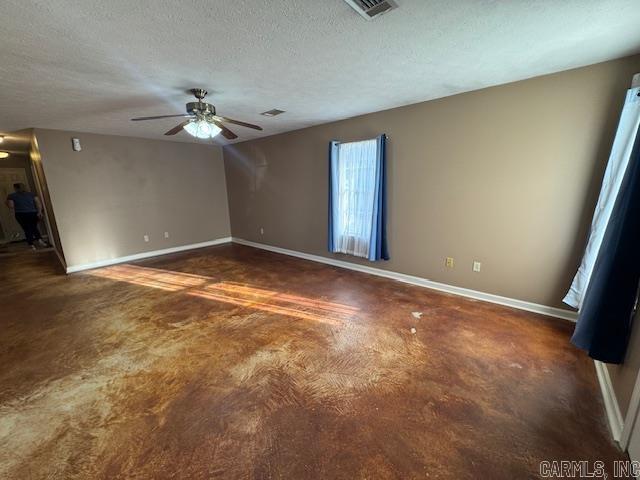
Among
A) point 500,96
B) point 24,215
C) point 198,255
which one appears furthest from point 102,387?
point 24,215

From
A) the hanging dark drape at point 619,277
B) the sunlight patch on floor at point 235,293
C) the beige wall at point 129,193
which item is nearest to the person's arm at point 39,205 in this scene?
the beige wall at point 129,193

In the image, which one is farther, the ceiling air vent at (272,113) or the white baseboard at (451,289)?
the ceiling air vent at (272,113)

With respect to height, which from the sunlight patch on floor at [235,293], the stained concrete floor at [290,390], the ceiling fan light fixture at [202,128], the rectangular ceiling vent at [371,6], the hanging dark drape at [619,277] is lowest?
the stained concrete floor at [290,390]

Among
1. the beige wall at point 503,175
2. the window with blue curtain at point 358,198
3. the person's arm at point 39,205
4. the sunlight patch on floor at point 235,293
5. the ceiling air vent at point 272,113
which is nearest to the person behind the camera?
the beige wall at point 503,175

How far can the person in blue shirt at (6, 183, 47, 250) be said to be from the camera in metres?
5.41

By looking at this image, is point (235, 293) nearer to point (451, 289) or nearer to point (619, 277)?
point (451, 289)

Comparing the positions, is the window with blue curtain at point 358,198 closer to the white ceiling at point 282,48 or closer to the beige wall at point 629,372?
the white ceiling at point 282,48

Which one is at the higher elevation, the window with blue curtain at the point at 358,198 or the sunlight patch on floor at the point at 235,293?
the window with blue curtain at the point at 358,198

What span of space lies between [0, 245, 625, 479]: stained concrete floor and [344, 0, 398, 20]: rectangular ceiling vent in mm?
2317

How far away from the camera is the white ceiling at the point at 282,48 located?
4.79 feet

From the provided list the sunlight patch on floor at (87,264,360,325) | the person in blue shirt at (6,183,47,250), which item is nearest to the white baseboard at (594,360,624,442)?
the sunlight patch on floor at (87,264,360,325)

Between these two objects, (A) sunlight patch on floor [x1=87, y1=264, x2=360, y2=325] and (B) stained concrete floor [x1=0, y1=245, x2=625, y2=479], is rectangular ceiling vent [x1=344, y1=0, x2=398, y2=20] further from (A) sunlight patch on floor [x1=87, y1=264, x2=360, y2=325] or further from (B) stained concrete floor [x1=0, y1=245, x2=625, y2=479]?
(A) sunlight patch on floor [x1=87, y1=264, x2=360, y2=325]

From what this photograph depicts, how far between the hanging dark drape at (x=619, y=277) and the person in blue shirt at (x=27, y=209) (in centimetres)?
893

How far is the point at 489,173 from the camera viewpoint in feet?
9.14
